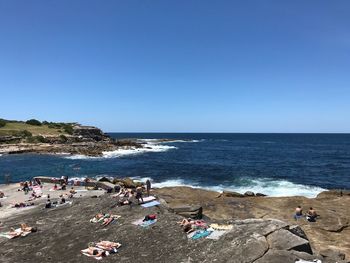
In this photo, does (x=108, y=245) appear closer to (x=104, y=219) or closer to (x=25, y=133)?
(x=104, y=219)

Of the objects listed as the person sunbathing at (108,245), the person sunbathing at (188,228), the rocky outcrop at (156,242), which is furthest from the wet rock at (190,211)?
the person sunbathing at (108,245)

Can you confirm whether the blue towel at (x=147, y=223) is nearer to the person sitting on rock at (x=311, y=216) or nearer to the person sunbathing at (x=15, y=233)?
the person sunbathing at (x=15, y=233)

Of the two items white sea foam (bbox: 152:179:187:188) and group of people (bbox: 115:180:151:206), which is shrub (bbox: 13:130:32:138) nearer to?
white sea foam (bbox: 152:179:187:188)

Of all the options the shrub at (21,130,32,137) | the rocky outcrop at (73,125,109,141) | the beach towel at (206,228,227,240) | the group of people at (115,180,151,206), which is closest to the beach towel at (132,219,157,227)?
the beach towel at (206,228,227,240)

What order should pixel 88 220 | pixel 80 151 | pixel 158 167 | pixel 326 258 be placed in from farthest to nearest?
pixel 80 151 < pixel 158 167 < pixel 88 220 < pixel 326 258

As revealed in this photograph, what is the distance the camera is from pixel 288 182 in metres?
59.0

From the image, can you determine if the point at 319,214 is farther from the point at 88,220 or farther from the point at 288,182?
the point at 288,182

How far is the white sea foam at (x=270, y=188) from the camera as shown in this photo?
49469 mm

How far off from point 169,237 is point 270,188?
3604 centimetres

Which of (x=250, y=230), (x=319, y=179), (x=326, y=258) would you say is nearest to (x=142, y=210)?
(x=250, y=230)

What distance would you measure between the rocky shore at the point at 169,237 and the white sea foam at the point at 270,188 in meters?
17.4

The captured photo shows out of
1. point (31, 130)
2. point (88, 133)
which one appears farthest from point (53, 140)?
point (88, 133)

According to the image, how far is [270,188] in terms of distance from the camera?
52.8m

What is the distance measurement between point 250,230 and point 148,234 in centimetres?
588
